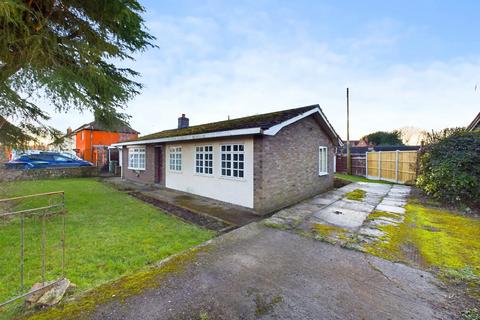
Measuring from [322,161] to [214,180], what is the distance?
6.05 m

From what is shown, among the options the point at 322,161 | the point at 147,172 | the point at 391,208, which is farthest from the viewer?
the point at 147,172

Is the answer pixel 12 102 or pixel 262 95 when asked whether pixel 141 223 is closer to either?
pixel 12 102

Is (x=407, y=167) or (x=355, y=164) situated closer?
(x=407, y=167)

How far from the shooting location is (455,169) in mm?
7934

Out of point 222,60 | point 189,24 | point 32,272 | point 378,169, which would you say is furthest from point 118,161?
point 378,169

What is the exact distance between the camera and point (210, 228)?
5.63m

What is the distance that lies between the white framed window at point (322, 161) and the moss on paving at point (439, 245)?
4.57 metres

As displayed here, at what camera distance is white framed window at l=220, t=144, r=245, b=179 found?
771 centimetres

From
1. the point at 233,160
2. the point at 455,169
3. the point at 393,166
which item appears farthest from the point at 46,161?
the point at 393,166

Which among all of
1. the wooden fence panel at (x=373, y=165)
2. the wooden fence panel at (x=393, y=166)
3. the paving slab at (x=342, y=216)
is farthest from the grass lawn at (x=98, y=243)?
the wooden fence panel at (x=373, y=165)

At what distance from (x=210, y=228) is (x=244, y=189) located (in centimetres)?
235

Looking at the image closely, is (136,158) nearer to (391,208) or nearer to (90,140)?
(391,208)

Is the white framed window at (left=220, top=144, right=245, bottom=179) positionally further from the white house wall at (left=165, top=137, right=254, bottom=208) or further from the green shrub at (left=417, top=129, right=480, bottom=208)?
the green shrub at (left=417, top=129, right=480, bottom=208)

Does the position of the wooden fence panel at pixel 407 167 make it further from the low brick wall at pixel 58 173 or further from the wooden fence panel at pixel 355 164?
the low brick wall at pixel 58 173
